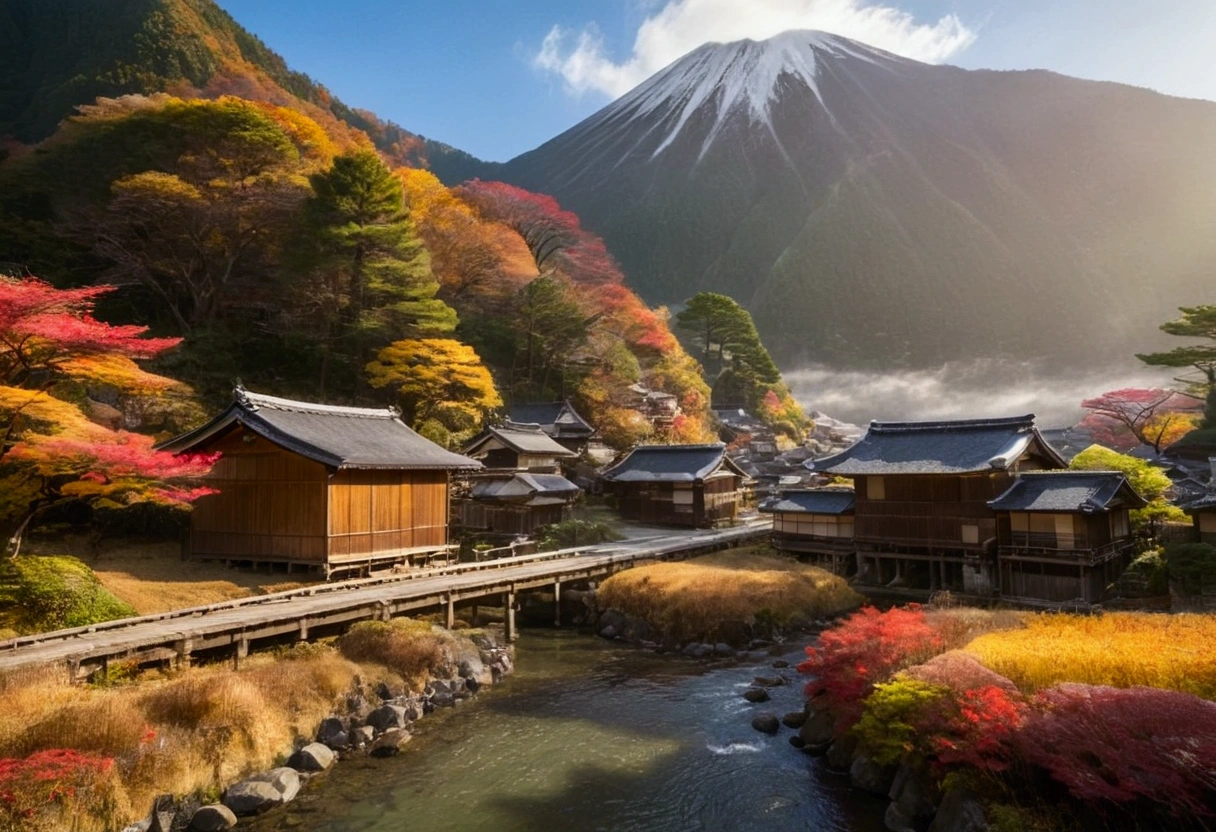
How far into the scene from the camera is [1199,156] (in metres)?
120

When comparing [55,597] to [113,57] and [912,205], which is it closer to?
[113,57]

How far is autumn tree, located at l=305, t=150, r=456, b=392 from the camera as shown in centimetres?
3312

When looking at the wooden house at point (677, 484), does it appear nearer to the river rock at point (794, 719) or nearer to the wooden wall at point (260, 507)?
the wooden wall at point (260, 507)

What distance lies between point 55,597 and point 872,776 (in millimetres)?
16473

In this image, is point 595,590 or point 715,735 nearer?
point 715,735

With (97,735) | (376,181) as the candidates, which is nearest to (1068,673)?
(97,735)

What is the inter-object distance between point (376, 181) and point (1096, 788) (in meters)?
35.4

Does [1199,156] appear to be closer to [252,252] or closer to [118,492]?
[252,252]

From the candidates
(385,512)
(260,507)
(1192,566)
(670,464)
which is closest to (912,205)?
(670,464)

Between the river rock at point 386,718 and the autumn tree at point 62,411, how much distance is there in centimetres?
790

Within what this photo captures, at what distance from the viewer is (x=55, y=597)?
14.4 m

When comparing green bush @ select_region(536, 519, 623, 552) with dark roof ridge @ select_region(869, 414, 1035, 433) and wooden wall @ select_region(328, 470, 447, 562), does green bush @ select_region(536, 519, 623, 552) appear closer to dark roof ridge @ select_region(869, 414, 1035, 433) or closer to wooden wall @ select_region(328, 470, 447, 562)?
wooden wall @ select_region(328, 470, 447, 562)

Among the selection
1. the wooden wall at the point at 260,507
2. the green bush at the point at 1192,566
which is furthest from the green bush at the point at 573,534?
the green bush at the point at 1192,566

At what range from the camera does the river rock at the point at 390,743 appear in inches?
513
